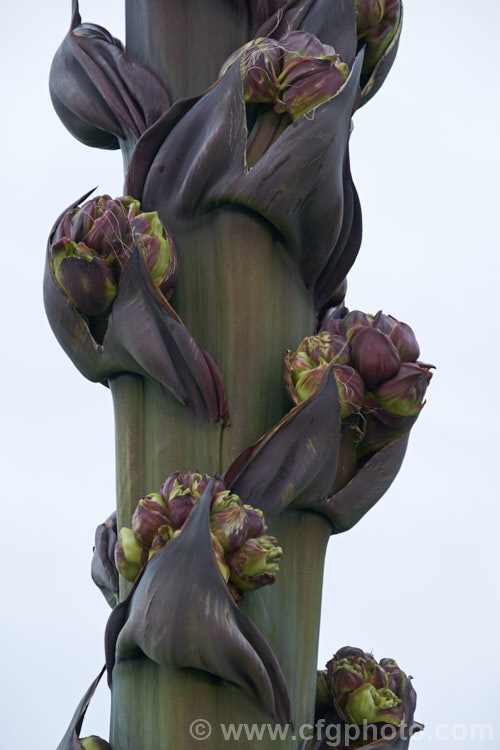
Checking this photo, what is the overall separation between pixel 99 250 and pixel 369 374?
0.54m

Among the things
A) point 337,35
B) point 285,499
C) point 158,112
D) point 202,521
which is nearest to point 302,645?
point 285,499

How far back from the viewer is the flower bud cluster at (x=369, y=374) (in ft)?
6.25

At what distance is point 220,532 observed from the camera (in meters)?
1.62

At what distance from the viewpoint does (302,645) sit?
1872 mm

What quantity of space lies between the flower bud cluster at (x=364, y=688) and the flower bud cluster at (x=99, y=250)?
772 mm

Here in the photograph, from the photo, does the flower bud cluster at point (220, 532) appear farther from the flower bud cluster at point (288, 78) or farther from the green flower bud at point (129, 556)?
the flower bud cluster at point (288, 78)

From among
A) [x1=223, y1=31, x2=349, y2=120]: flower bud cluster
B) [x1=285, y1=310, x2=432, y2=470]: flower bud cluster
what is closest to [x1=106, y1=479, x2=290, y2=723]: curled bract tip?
[x1=285, y1=310, x2=432, y2=470]: flower bud cluster

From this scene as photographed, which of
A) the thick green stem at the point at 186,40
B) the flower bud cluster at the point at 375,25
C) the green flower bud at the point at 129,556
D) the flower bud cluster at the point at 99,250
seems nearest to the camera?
the green flower bud at the point at 129,556

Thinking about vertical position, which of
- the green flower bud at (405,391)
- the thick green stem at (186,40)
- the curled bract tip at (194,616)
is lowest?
the curled bract tip at (194,616)

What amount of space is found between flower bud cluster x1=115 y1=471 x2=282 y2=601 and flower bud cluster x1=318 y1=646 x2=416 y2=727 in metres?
0.35

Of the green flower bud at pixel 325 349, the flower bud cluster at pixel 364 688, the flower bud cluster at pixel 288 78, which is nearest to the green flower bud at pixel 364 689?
the flower bud cluster at pixel 364 688

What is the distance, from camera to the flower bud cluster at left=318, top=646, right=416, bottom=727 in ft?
6.15

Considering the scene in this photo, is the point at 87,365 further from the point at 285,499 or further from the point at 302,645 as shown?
the point at 302,645

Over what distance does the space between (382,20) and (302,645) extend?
1.40 metres
